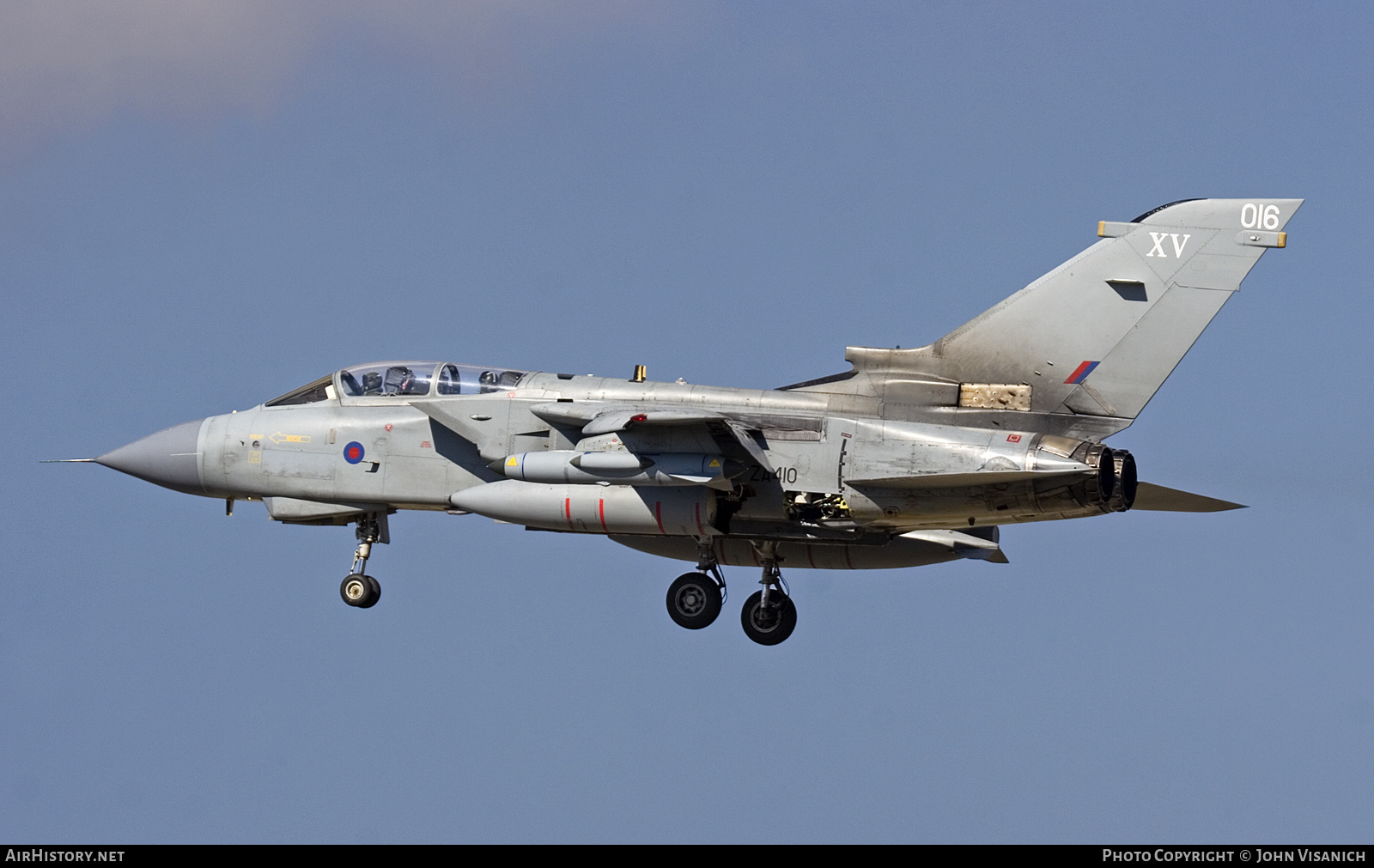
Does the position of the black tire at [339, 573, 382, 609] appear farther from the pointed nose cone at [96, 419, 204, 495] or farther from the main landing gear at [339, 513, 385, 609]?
the pointed nose cone at [96, 419, 204, 495]

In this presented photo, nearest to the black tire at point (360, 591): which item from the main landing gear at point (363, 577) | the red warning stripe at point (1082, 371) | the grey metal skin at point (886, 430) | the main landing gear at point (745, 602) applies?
the main landing gear at point (363, 577)

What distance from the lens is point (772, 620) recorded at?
94.4 feet

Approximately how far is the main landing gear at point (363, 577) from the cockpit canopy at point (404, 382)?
172 centimetres

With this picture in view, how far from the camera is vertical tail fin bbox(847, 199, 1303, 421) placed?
83.8 ft

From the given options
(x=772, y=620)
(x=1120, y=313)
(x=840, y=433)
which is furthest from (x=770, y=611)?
(x=1120, y=313)

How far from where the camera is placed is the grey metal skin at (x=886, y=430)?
83.2 feet

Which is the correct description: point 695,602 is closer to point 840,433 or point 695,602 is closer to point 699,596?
point 699,596

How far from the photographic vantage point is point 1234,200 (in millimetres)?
25641

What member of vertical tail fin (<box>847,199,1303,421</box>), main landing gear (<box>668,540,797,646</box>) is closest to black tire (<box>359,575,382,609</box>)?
main landing gear (<box>668,540,797,646</box>)

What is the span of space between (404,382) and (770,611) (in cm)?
555

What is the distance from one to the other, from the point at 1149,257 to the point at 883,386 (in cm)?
344

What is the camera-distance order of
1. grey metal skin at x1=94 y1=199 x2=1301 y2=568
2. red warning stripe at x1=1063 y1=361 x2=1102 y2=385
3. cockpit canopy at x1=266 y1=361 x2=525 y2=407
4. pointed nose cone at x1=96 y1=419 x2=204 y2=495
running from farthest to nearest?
pointed nose cone at x1=96 y1=419 x2=204 y2=495 < cockpit canopy at x1=266 y1=361 x2=525 y2=407 < red warning stripe at x1=1063 y1=361 x2=1102 y2=385 < grey metal skin at x1=94 y1=199 x2=1301 y2=568

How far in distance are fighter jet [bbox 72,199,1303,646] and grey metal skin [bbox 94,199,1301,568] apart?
0.02 meters
